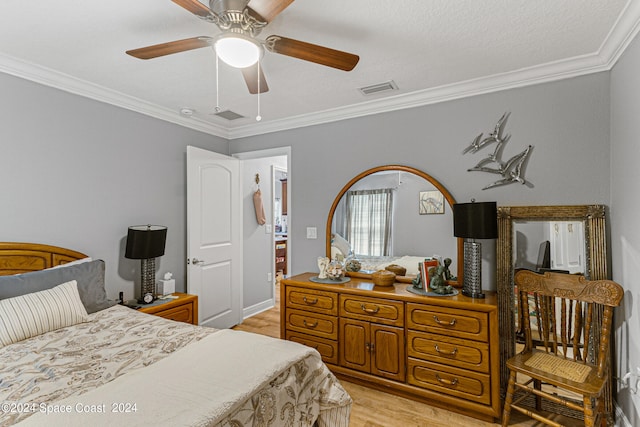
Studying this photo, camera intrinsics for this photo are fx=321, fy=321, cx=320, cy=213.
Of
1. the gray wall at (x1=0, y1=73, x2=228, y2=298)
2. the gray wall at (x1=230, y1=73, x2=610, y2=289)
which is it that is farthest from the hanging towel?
the gray wall at (x1=0, y1=73, x2=228, y2=298)

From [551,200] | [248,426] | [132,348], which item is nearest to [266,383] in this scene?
[248,426]

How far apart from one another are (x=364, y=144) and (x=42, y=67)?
2.66m

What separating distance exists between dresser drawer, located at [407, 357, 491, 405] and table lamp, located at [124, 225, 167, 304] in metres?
2.31

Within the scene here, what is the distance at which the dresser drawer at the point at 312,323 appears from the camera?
276 cm

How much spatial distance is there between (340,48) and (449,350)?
7.28 ft

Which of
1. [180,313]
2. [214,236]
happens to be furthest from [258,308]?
[180,313]

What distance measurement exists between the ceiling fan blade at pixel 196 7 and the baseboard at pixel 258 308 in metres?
3.65

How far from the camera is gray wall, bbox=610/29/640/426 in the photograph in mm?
1810

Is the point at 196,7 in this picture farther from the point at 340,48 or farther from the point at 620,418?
the point at 620,418

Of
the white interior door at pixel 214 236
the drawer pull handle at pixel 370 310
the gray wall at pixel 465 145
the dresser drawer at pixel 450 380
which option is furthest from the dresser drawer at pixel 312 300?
the white interior door at pixel 214 236

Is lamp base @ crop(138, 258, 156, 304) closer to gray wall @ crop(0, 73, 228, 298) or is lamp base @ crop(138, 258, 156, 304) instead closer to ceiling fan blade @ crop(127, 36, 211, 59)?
gray wall @ crop(0, 73, 228, 298)

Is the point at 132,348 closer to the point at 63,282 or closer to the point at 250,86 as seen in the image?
the point at 63,282

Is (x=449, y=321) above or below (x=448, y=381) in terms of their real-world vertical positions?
above

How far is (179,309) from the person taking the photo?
9.73 ft
